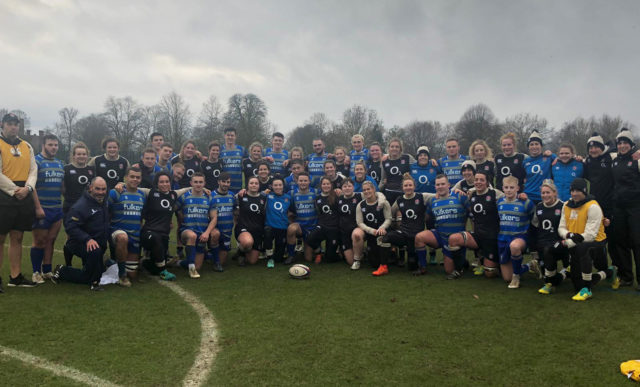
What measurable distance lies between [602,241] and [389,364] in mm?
3856

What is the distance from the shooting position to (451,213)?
6727 mm

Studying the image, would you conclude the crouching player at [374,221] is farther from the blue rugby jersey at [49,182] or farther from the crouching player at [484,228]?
the blue rugby jersey at [49,182]

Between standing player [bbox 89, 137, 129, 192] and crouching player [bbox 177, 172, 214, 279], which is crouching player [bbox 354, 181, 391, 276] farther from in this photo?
standing player [bbox 89, 137, 129, 192]

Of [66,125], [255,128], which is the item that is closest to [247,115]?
[255,128]

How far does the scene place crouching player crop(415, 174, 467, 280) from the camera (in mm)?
6672

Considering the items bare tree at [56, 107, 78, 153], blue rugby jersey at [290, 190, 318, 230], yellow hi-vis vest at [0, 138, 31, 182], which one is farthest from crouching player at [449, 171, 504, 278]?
bare tree at [56, 107, 78, 153]

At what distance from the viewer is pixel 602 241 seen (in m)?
5.55

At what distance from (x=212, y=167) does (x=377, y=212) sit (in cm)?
371

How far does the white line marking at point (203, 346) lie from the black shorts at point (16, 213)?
7.69 ft

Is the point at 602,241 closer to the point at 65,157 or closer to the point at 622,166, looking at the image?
the point at 622,166

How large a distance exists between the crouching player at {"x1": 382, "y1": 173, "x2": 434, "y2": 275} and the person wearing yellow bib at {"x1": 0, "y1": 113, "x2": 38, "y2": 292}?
5.30 m

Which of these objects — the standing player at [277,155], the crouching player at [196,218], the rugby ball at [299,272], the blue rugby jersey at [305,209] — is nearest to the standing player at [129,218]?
the crouching player at [196,218]

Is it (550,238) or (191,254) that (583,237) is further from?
(191,254)

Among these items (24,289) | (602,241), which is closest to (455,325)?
(602,241)
